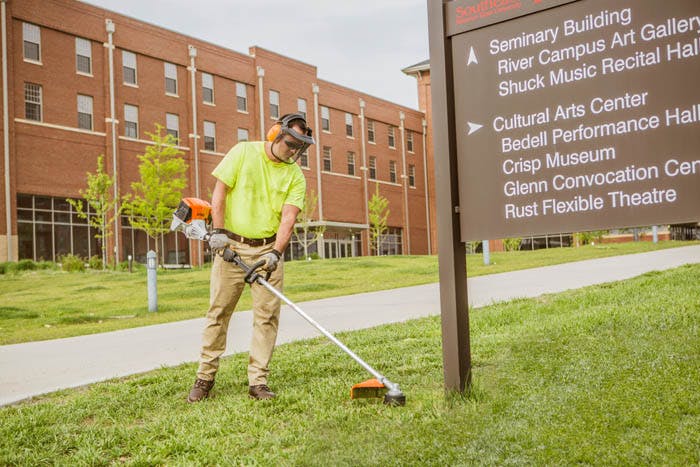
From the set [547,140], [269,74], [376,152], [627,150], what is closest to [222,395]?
[547,140]

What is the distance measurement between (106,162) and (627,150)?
33060mm

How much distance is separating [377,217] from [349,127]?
26.2ft

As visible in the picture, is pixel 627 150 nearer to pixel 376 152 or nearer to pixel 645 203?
pixel 645 203

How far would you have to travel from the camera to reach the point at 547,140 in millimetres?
4207

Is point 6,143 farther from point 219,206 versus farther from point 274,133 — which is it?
point 274,133

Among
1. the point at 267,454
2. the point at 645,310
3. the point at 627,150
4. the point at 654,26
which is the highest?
the point at 654,26

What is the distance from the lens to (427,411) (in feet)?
14.2

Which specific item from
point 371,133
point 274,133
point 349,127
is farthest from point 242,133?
point 274,133

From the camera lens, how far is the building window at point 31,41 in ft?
104

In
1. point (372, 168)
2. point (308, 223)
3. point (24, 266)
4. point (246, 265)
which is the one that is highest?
point (372, 168)

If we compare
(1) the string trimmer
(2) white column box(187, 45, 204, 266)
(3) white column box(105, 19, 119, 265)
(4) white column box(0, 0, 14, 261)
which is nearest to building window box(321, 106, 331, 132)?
(2) white column box(187, 45, 204, 266)

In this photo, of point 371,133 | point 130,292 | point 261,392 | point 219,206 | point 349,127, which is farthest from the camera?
point 371,133

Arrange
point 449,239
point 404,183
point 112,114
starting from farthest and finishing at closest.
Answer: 1. point 404,183
2. point 112,114
3. point 449,239

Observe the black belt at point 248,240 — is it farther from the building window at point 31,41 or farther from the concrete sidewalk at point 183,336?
the building window at point 31,41
